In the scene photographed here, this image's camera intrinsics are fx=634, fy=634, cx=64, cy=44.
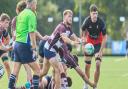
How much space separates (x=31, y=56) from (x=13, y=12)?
53479mm

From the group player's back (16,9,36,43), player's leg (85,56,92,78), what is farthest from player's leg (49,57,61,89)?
player's leg (85,56,92,78)

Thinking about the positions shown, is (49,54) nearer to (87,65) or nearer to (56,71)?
(56,71)

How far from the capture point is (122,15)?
3130 inches

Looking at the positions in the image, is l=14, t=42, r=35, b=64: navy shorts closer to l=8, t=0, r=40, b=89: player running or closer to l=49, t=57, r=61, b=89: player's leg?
l=8, t=0, r=40, b=89: player running

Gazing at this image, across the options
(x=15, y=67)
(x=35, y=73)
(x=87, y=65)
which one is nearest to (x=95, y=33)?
(x=87, y=65)

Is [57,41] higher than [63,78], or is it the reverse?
[57,41]

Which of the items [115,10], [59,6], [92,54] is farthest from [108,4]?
[92,54]

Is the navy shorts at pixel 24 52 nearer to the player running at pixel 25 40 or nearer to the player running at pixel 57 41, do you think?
the player running at pixel 25 40

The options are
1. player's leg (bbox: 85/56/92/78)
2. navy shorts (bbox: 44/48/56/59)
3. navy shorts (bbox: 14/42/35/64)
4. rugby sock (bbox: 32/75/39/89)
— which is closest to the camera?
navy shorts (bbox: 14/42/35/64)

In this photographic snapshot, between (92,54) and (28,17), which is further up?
(28,17)

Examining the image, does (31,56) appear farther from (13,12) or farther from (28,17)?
(13,12)

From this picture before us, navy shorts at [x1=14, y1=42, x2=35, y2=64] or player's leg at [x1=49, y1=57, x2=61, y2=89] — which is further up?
navy shorts at [x1=14, y1=42, x2=35, y2=64]

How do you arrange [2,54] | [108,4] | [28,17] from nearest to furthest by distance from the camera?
[28,17]
[2,54]
[108,4]

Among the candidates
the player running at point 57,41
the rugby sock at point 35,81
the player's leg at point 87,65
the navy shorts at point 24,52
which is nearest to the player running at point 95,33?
the player's leg at point 87,65
